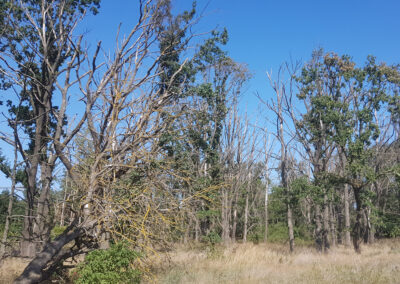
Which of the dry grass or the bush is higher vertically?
the bush

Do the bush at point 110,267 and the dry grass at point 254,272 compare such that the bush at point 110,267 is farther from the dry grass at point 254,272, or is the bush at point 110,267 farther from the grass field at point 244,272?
the dry grass at point 254,272

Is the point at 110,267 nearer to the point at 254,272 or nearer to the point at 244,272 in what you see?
the point at 244,272

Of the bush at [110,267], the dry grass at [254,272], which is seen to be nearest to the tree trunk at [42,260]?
the bush at [110,267]

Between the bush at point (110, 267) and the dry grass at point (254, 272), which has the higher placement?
the bush at point (110, 267)

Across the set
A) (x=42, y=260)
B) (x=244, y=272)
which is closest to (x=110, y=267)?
(x=42, y=260)

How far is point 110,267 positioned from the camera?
25.1 feet

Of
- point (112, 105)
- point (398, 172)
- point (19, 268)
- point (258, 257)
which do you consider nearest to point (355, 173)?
point (398, 172)

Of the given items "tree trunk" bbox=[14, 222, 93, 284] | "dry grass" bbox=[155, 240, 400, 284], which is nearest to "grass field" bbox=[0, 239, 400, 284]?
"dry grass" bbox=[155, 240, 400, 284]

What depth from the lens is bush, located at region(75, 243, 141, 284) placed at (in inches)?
291

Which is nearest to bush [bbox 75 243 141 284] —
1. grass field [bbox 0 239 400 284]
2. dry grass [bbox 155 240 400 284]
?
grass field [bbox 0 239 400 284]

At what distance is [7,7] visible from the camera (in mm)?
14508

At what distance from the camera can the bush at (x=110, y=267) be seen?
7.40 m

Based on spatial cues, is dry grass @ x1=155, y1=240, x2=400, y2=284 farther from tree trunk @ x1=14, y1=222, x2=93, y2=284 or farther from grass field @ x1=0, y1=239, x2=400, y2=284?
tree trunk @ x1=14, y1=222, x2=93, y2=284

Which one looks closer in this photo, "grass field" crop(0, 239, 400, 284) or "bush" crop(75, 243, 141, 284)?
"bush" crop(75, 243, 141, 284)
